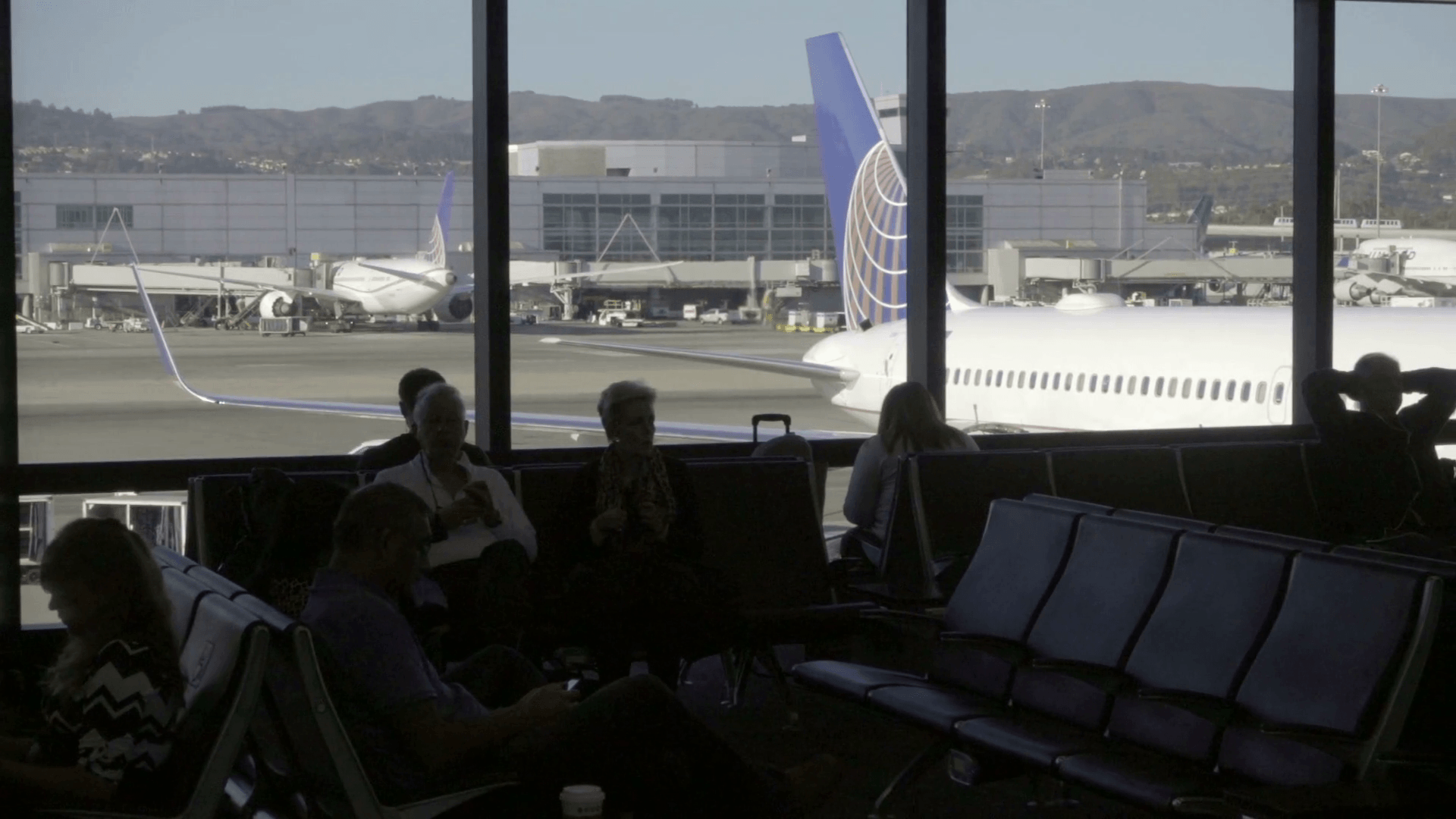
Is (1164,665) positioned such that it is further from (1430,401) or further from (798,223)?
(798,223)

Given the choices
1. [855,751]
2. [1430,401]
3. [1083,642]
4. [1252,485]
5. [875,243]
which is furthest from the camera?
[875,243]

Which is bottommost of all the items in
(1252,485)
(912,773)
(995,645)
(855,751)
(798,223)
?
(855,751)

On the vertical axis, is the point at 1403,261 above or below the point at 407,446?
above

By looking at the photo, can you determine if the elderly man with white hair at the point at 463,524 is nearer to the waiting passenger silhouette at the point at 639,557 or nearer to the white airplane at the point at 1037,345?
the waiting passenger silhouette at the point at 639,557

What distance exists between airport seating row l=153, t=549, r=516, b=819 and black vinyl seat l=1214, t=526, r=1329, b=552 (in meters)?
1.53

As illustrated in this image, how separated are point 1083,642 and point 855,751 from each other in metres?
1.18

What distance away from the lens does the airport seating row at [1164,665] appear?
2.71 m

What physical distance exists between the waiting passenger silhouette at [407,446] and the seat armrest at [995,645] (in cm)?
165

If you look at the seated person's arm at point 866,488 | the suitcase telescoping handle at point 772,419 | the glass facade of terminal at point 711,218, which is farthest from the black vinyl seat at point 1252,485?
the glass facade of terminal at point 711,218

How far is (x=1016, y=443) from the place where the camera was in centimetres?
674

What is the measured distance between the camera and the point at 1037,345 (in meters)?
15.9

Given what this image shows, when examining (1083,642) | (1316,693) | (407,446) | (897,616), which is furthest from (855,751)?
(1316,693)

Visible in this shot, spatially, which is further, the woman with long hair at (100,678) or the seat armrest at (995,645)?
the seat armrest at (995,645)

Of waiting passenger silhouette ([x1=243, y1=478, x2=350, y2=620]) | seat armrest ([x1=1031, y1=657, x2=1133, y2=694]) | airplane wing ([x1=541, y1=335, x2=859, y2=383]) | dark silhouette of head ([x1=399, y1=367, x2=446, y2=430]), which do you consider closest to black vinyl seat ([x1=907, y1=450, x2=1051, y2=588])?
dark silhouette of head ([x1=399, y1=367, x2=446, y2=430])
